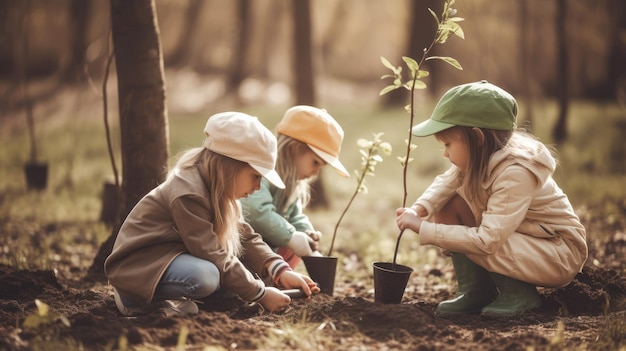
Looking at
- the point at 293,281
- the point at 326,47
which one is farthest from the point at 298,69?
the point at 326,47

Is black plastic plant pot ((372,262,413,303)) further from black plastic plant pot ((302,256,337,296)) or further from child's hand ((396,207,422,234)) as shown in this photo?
black plastic plant pot ((302,256,337,296))

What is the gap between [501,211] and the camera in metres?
3.31

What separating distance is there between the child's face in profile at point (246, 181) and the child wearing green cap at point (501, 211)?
0.82 meters

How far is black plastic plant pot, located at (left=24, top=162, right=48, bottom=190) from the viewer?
757 centimetres

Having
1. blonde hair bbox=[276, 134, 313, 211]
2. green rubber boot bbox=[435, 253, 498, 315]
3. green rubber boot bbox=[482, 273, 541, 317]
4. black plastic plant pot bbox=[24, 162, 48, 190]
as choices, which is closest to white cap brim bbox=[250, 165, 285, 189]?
blonde hair bbox=[276, 134, 313, 211]

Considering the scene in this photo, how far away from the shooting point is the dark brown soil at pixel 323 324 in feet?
8.71

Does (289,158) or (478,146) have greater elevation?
(478,146)

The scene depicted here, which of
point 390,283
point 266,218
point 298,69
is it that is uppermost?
point 298,69

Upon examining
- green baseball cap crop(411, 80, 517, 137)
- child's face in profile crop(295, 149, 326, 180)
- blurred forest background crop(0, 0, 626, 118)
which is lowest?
child's face in profile crop(295, 149, 326, 180)

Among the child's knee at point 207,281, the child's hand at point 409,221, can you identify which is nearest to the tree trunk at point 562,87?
the child's hand at point 409,221

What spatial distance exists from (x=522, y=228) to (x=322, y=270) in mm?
1160

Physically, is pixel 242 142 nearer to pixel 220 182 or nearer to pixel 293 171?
pixel 220 182

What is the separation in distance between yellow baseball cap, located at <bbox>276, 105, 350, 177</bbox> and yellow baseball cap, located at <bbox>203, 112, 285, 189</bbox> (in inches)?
29.2

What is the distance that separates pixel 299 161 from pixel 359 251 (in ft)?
5.60
